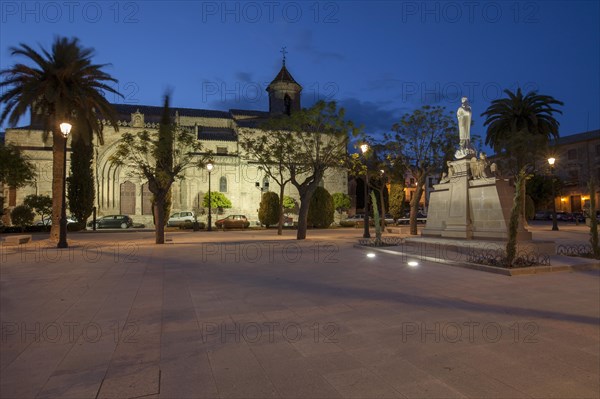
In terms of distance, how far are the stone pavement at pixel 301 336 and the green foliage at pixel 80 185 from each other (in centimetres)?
2861

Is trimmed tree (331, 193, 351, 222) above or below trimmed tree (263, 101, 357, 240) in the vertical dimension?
below

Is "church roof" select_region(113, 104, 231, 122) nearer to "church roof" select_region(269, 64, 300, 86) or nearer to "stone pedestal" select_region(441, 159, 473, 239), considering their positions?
"church roof" select_region(269, 64, 300, 86)

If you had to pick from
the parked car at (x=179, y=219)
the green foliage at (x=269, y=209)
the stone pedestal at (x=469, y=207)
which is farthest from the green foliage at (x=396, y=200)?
the parked car at (x=179, y=219)

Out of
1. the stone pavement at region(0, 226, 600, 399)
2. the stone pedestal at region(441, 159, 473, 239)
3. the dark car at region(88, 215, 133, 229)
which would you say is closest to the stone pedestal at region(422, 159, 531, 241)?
the stone pedestal at region(441, 159, 473, 239)

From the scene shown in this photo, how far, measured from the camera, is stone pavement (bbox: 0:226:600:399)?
3625 millimetres

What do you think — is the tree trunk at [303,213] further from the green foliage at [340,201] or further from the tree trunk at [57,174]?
the green foliage at [340,201]

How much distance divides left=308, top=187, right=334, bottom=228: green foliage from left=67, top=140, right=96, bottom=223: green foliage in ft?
67.0

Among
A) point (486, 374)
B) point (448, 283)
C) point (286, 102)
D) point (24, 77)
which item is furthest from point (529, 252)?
point (286, 102)

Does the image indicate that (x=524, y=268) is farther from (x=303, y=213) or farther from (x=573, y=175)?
(x=573, y=175)

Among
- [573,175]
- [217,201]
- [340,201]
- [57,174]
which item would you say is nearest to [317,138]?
[57,174]

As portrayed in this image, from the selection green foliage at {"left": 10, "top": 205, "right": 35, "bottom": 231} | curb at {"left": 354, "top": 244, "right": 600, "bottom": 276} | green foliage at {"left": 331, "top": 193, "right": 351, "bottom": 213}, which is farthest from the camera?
green foliage at {"left": 331, "top": 193, "right": 351, "bottom": 213}

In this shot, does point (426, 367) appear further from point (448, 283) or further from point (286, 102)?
point (286, 102)

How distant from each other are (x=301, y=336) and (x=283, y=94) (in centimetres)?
5443

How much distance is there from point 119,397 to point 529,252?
1219 cm
